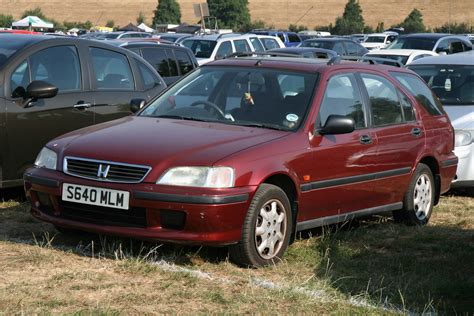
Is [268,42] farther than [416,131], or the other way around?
[268,42]

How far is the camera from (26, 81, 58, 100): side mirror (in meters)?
7.96

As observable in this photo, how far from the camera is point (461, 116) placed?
1027 cm

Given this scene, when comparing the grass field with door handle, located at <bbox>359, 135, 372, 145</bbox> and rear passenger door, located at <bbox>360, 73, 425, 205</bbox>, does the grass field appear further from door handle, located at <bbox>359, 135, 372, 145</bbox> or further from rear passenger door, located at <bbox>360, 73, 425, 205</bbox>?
door handle, located at <bbox>359, 135, 372, 145</bbox>

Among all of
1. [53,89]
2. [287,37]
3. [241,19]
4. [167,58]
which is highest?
[53,89]

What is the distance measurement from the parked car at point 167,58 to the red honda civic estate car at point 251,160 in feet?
23.9

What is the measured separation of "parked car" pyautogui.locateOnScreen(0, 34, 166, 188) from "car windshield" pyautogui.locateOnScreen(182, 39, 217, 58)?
14.6m

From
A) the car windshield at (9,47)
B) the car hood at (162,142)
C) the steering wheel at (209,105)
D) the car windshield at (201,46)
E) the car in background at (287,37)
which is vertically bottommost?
the car in background at (287,37)

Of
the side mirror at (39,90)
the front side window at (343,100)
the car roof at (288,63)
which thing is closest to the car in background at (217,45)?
the side mirror at (39,90)

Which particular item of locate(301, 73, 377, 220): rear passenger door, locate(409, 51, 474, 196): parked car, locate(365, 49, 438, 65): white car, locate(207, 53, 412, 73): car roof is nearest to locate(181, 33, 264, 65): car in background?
locate(365, 49, 438, 65): white car

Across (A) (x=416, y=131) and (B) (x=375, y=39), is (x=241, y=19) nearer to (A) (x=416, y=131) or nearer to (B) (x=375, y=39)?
(B) (x=375, y=39)

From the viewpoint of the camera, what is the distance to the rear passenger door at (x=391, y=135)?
25.3ft

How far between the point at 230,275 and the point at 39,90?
9.37 feet

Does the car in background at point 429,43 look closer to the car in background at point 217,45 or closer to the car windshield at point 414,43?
the car windshield at point 414,43

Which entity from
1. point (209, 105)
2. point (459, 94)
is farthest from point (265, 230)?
point (459, 94)
